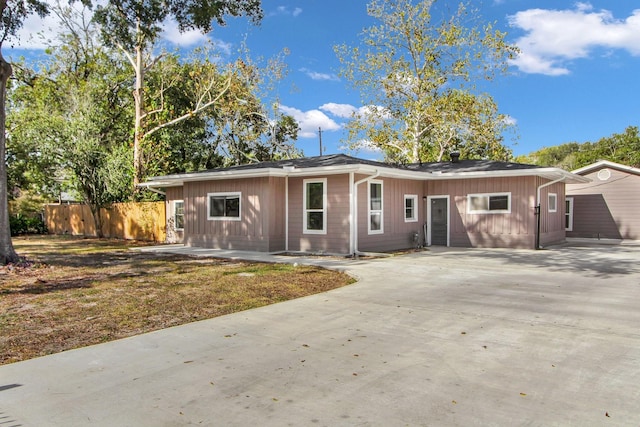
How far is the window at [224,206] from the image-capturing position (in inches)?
557

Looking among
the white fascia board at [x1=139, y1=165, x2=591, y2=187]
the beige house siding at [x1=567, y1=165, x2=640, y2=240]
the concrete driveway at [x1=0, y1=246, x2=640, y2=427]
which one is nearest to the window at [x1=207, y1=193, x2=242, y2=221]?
the white fascia board at [x1=139, y1=165, x2=591, y2=187]

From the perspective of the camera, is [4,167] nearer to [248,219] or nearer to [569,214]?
[248,219]

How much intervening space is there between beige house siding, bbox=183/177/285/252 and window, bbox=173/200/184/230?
207cm

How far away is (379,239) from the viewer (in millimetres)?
13578

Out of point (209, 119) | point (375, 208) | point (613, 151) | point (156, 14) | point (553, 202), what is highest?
point (209, 119)

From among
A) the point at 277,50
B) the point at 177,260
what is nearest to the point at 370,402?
the point at 177,260

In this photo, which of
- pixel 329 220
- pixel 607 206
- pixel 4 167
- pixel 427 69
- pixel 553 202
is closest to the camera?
pixel 4 167

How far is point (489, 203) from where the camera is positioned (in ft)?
48.1

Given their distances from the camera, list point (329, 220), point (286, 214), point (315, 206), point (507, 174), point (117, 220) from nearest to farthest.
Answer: point (329, 220)
point (315, 206)
point (286, 214)
point (507, 174)
point (117, 220)

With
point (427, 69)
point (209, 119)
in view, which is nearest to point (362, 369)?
point (427, 69)

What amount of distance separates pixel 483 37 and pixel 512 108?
14.7 ft

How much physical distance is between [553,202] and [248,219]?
1084 centimetres

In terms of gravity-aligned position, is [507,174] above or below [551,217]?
above

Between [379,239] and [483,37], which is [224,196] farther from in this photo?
[483,37]
